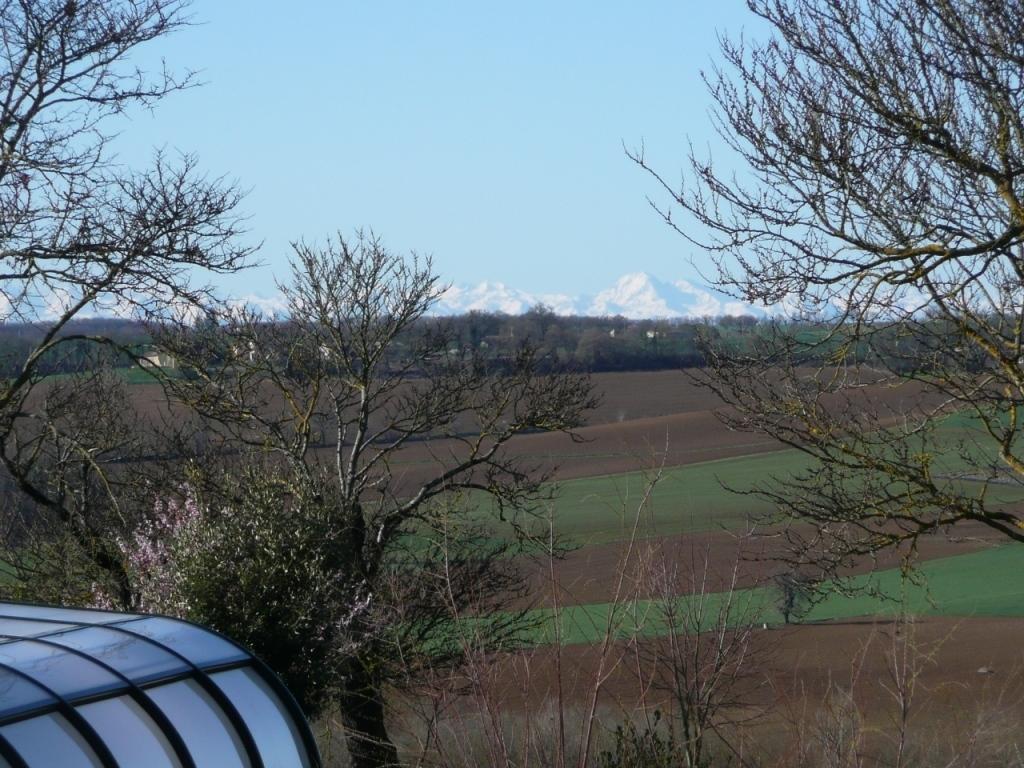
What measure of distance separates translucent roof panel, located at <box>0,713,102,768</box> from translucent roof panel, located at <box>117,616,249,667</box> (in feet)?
3.28

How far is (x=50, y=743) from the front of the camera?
4863 millimetres

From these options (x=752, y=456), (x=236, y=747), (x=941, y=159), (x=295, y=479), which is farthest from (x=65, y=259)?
(x=752, y=456)

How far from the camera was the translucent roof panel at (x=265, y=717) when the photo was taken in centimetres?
602

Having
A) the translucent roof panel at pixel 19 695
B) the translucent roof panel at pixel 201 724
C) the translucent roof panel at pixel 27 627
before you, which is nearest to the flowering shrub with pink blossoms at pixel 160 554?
the translucent roof panel at pixel 27 627

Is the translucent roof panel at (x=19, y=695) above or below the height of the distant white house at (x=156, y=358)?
below

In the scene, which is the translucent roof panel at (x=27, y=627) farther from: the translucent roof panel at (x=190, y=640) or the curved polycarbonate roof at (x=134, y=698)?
the translucent roof panel at (x=190, y=640)

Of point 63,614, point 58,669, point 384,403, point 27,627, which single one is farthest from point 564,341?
point 58,669

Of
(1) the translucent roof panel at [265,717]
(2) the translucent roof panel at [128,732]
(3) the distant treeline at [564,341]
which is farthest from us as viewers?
(3) the distant treeline at [564,341]

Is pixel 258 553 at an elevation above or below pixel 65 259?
below

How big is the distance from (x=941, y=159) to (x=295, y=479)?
27.7 ft

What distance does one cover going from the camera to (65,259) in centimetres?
1078

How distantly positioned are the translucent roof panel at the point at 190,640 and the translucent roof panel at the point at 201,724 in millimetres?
206

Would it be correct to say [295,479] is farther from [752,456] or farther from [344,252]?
[752,456]

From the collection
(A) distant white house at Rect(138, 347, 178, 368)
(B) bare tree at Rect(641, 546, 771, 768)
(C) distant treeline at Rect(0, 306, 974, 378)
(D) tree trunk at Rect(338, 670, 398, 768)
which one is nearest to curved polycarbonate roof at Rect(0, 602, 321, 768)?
(B) bare tree at Rect(641, 546, 771, 768)
